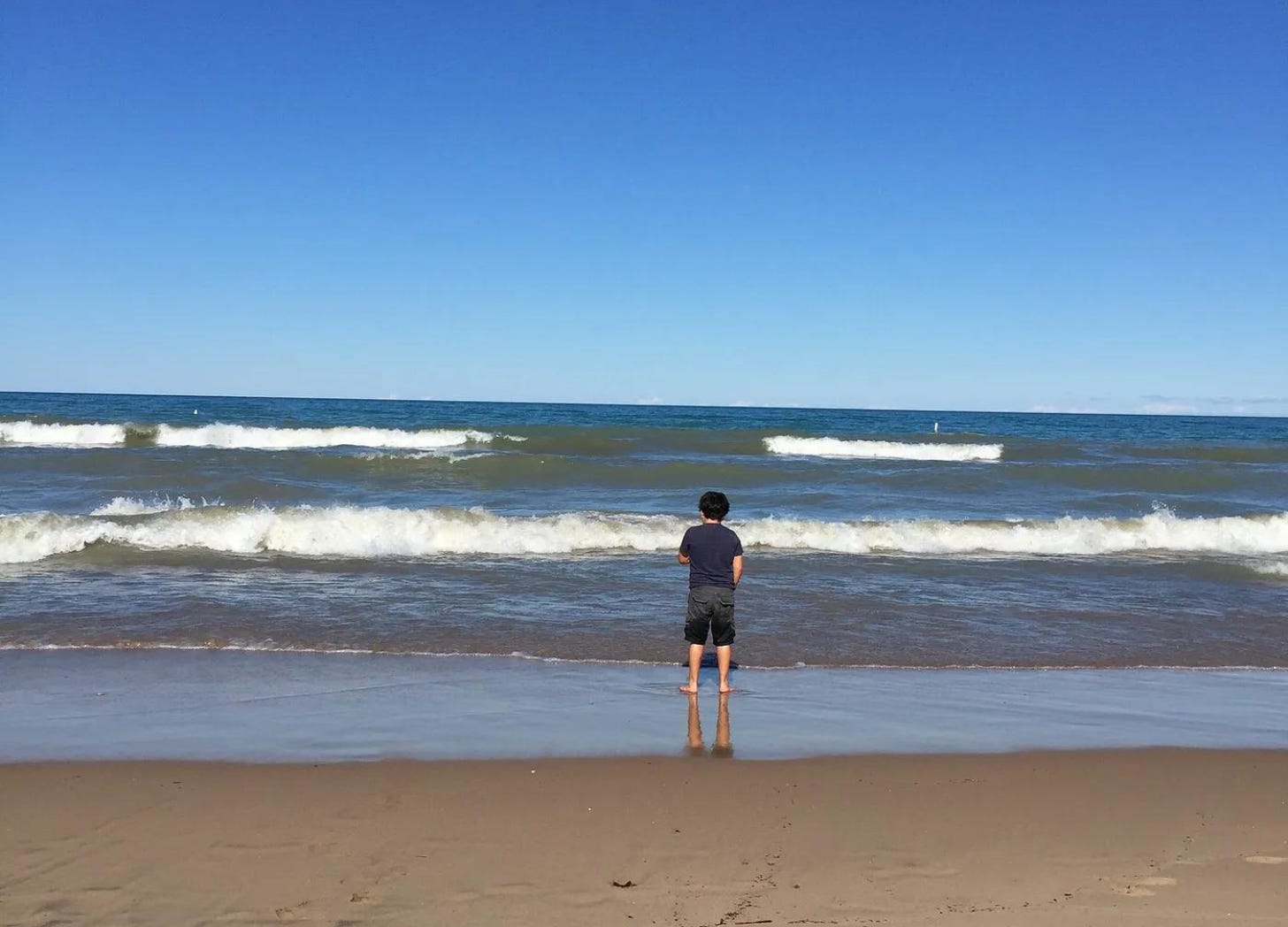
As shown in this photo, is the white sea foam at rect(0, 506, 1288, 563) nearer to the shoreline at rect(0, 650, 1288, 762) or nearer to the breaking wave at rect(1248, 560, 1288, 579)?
the breaking wave at rect(1248, 560, 1288, 579)

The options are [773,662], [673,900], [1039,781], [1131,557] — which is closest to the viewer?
[673,900]

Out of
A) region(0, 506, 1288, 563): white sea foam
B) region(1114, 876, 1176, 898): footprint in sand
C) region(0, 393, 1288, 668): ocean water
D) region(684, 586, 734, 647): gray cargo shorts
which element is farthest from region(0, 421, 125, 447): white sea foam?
region(1114, 876, 1176, 898): footprint in sand

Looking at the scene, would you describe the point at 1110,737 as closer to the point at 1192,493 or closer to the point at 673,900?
the point at 673,900

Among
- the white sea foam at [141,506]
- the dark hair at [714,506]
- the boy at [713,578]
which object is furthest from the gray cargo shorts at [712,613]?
the white sea foam at [141,506]

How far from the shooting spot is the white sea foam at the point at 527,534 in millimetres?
12930

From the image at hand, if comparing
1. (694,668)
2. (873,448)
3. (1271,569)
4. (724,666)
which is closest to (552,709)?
(694,668)

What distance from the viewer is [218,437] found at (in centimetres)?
3366

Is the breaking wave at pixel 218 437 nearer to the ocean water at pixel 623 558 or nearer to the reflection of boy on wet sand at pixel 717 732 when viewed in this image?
the ocean water at pixel 623 558

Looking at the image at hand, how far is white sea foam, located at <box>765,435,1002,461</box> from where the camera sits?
35.5 meters

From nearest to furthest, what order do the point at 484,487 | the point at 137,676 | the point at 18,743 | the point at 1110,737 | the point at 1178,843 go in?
the point at 1178,843, the point at 18,743, the point at 1110,737, the point at 137,676, the point at 484,487

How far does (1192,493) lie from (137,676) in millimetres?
22876

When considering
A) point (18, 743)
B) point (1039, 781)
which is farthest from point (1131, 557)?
point (18, 743)

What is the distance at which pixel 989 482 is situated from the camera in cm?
2314

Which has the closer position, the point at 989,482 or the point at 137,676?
the point at 137,676
